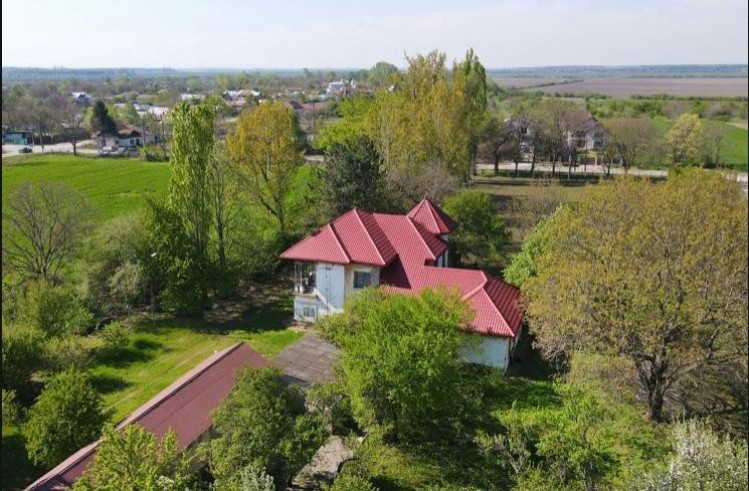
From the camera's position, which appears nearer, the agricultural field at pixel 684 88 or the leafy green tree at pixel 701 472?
the leafy green tree at pixel 701 472

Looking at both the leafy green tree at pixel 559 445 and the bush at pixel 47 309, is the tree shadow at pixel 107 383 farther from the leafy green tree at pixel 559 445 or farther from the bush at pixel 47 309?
the leafy green tree at pixel 559 445

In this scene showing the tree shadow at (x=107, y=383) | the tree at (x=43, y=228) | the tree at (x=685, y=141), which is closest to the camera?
the tree shadow at (x=107, y=383)

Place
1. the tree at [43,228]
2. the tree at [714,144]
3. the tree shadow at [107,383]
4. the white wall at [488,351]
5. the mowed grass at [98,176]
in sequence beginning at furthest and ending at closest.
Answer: the mowed grass at [98,176] → the tree at [714,144] → the tree at [43,228] → the white wall at [488,351] → the tree shadow at [107,383]

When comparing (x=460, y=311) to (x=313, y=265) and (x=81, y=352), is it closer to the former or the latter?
(x=313, y=265)

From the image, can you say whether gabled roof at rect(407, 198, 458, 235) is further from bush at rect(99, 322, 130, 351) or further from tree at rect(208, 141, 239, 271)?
bush at rect(99, 322, 130, 351)

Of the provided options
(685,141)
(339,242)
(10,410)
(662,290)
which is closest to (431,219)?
(339,242)

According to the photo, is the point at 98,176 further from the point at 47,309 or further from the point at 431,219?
the point at 431,219

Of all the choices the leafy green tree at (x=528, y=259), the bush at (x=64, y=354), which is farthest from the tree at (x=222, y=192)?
the leafy green tree at (x=528, y=259)
